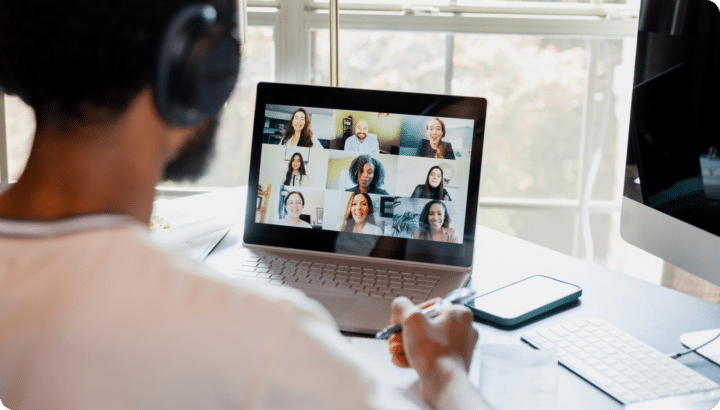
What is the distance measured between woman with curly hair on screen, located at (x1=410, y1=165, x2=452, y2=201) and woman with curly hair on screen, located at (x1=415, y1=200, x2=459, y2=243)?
0.01 m

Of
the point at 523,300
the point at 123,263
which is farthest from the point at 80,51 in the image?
the point at 523,300

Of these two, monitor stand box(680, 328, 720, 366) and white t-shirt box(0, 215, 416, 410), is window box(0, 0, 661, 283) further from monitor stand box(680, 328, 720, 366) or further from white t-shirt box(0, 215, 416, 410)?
white t-shirt box(0, 215, 416, 410)

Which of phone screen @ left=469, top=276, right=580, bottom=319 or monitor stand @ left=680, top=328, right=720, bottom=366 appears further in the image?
phone screen @ left=469, top=276, right=580, bottom=319

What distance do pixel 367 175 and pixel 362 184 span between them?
2 centimetres

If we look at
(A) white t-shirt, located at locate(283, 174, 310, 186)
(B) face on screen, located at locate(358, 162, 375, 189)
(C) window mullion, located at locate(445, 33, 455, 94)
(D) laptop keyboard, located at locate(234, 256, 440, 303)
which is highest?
(C) window mullion, located at locate(445, 33, 455, 94)

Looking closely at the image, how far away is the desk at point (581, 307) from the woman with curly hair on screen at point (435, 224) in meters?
0.08

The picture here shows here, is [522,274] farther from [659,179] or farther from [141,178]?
[141,178]

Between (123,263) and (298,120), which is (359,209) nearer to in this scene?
(298,120)

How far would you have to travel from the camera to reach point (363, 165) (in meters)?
1.07

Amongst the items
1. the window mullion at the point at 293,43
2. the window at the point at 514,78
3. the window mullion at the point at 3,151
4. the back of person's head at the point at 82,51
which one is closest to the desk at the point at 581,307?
A: the back of person's head at the point at 82,51

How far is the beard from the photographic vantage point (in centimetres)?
50

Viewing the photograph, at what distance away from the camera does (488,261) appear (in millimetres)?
1087

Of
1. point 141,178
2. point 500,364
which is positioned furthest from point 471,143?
point 141,178

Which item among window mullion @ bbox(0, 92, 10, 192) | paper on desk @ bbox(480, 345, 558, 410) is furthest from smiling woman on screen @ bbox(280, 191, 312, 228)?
window mullion @ bbox(0, 92, 10, 192)
